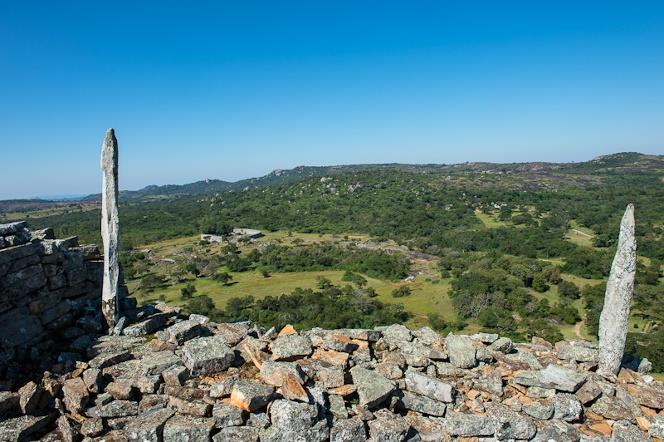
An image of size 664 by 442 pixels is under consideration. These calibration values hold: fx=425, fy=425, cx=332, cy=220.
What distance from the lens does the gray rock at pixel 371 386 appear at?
8.55 meters

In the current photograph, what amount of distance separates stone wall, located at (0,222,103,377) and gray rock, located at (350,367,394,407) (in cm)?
722

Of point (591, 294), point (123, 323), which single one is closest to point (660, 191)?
point (591, 294)

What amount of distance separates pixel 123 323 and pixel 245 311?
30216mm

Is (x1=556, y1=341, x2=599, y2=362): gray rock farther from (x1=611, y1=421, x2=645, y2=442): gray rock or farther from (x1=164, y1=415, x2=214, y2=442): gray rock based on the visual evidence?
(x1=164, y1=415, x2=214, y2=442): gray rock

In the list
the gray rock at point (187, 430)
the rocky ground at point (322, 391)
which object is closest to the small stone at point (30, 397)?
the rocky ground at point (322, 391)

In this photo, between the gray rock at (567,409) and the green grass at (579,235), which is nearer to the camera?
the gray rock at (567,409)

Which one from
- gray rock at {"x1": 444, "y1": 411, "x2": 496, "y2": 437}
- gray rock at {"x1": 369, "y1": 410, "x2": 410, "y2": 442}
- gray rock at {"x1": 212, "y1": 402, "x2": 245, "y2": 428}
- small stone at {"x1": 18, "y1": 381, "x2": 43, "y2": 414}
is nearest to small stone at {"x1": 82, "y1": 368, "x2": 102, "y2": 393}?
small stone at {"x1": 18, "y1": 381, "x2": 43, "y2": 414}

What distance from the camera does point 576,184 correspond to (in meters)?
142

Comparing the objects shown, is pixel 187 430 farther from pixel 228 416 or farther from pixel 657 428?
pixel 657 428

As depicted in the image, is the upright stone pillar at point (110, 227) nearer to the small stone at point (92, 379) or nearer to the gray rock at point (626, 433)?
the small stone at point (92, 379)

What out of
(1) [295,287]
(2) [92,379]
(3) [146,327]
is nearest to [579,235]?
(1) [295,287]

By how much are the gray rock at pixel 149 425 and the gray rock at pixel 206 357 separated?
113cm

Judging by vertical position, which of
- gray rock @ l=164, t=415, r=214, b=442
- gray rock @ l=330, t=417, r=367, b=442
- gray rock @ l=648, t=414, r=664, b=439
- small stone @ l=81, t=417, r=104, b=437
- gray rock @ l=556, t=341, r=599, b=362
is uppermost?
small stone @ l=81, t=417, r=104, b=437

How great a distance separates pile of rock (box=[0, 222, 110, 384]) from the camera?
9484 mm
